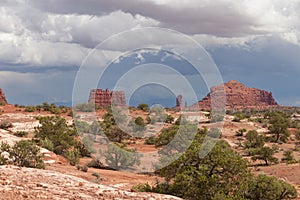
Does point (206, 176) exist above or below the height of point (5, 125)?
below

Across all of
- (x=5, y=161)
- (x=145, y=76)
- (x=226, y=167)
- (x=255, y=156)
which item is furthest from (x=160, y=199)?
(x=255, y=156)

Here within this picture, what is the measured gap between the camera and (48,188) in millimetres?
10953

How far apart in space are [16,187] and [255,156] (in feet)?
104

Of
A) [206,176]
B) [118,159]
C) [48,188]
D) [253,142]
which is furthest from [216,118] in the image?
[48,188]

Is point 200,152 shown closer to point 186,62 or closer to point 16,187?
point 186,62

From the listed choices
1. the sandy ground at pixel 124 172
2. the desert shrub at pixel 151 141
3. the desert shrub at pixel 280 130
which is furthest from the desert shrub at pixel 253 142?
the desert shrub at pixel 151 141

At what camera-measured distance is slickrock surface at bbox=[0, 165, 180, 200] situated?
10.1m

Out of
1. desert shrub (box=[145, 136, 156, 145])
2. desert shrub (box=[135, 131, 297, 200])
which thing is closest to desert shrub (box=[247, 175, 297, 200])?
desert shrub (box=[135, 131, 297, 200])

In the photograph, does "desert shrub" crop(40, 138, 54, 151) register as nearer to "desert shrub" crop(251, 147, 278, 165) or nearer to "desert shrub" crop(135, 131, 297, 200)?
"desert shrub" crop(135, 131, 297, 200)

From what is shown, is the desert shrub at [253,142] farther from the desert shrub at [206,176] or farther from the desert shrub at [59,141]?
the desert shrub at [206,176]

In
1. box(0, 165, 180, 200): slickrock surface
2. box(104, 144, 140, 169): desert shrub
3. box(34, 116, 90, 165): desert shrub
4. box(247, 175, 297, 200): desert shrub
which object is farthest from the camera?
box(34, 116, 90, 165): desert shrub

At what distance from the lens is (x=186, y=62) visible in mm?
17016

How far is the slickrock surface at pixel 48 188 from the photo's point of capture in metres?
10.1

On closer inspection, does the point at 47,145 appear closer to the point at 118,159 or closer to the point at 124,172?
the point at 118,159
